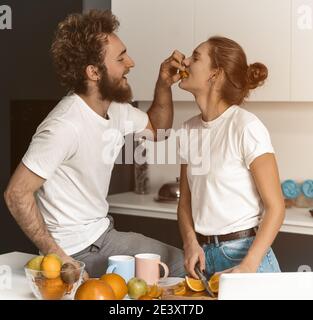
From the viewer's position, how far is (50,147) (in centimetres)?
202

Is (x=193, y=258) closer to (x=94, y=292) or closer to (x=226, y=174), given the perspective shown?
(x=226, y=174)

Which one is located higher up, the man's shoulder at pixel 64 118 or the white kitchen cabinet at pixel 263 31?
the white kitchen cabinet at pixel 263 31

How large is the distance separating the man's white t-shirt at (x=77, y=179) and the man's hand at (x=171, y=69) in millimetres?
291

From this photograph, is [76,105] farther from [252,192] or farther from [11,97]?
[11,97]

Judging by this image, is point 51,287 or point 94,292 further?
point 51,287

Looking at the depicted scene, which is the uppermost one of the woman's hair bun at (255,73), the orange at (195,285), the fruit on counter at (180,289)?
the woman's hair bun at (255,73)

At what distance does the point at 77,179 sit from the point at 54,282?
88 centimetres

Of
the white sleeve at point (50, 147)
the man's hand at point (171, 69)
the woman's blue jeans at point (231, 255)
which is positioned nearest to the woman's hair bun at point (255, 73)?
the man's hand at point (171, 69)

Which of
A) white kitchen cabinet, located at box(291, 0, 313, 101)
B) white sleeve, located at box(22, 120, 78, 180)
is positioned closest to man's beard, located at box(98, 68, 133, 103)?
white sleeve, located at box(22, 120, 78, 180)

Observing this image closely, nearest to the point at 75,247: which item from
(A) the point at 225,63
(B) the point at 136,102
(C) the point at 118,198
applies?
(A) the point at 225,63

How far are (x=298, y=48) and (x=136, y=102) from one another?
1152 mm

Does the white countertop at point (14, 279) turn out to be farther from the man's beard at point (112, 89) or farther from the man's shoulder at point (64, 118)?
the man's beard at point (112, 89)

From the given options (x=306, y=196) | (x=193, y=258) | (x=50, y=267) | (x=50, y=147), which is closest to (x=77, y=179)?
(x=50, y=147)

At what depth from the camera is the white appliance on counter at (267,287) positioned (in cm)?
96
